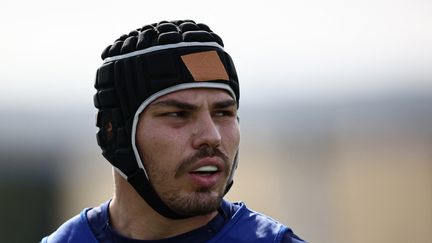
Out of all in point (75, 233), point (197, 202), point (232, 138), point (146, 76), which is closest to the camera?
point (197, 202)

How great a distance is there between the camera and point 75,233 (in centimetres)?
438

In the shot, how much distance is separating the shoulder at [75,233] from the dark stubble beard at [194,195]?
1.61 ft

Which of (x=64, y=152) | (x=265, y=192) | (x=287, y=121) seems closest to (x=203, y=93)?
(x=265, y=192)

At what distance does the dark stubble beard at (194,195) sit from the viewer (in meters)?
3.96

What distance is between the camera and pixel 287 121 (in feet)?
54.1

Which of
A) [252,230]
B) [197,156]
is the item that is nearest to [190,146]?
[197,156]

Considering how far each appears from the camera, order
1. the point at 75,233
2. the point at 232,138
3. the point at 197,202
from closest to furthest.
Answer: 1. the point at 197,202
2. the point at 232,138
3. the point at 75,233

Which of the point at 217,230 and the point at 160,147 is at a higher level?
the point at 160,147

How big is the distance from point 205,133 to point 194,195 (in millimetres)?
256

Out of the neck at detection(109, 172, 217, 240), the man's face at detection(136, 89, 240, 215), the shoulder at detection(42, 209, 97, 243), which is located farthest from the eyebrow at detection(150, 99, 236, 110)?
the shoulder at detection(42, 209, 97, 243)

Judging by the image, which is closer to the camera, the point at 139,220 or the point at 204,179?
the point at 204,179

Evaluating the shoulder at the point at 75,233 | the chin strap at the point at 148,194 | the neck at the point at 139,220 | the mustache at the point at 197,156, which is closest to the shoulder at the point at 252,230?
the neck at the point at 139,220

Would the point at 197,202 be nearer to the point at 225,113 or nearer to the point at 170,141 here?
the point at 170,141

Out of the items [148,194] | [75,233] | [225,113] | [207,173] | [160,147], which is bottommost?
[75,233]
